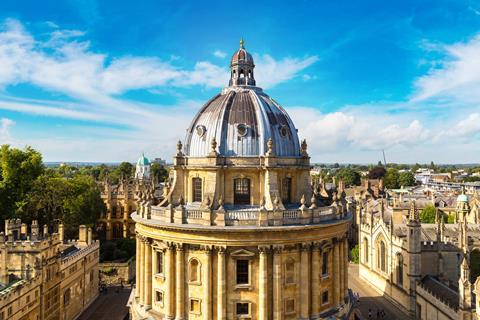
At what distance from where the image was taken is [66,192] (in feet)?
209

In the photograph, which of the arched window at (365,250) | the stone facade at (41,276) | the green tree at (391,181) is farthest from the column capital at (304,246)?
the green tree at (391,181)

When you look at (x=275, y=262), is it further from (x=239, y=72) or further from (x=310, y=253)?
(x=239, y=72)

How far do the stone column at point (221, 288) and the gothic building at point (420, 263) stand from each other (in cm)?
2032

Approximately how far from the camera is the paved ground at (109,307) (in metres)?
46.2

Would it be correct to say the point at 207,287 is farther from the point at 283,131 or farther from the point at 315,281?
the point at 283,131

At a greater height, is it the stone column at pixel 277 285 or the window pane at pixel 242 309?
the stone column at pixel 277 285

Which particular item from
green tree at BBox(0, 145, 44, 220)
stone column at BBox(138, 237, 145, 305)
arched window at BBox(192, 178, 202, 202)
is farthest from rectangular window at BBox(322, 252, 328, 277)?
green tree at BBox(0, 145, 44, 220)

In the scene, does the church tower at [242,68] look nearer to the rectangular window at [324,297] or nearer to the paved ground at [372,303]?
the rectangular window at [324,297]

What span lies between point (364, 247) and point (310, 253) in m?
28.9

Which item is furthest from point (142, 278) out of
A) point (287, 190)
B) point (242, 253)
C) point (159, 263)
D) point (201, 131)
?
point (287, 190)

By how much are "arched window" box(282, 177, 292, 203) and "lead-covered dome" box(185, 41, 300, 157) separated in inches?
89.3

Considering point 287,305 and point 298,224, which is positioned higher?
point 298,224

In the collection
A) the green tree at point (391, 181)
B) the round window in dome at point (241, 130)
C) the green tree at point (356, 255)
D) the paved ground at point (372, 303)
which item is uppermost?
the round window in dome at point (241, 130)

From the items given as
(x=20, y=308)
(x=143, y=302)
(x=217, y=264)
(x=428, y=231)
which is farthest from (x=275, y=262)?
(x=428, y=231)
